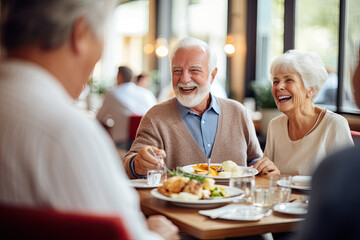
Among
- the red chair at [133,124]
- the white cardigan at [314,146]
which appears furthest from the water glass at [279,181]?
the red chair at [133,124]

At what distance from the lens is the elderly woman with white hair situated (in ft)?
8.30

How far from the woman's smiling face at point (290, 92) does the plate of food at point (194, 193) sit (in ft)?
3.01

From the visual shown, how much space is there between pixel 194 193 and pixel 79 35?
0.91 metres

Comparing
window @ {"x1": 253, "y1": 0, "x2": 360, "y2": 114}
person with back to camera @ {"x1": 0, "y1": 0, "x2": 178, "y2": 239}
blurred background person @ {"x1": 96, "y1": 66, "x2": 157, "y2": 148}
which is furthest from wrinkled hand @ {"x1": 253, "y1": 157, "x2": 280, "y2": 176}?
blurred background person @ {"x1": 96, "y1": 66, "x2": 157, "y2": 148}

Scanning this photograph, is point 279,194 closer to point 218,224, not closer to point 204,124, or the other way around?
point 218,224

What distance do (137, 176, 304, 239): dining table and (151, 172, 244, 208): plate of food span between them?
0.04m

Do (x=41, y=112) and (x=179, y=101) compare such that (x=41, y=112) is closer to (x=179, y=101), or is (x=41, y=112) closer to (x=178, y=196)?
(x=178, y=196)

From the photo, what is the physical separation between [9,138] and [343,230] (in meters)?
0.70

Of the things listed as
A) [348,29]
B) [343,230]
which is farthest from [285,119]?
[348,29]

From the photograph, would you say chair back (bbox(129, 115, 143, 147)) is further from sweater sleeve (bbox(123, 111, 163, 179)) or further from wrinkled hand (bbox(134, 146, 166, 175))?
wrinkled hand (bbox(134, 146, 166, 175))

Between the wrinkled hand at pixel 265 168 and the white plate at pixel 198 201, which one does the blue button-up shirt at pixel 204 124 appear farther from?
the white plate at pixel 198 201

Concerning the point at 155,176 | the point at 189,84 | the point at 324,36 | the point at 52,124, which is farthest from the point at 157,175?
the point at 324,36

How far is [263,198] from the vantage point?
6.07ft

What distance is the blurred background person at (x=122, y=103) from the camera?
6.75 m
